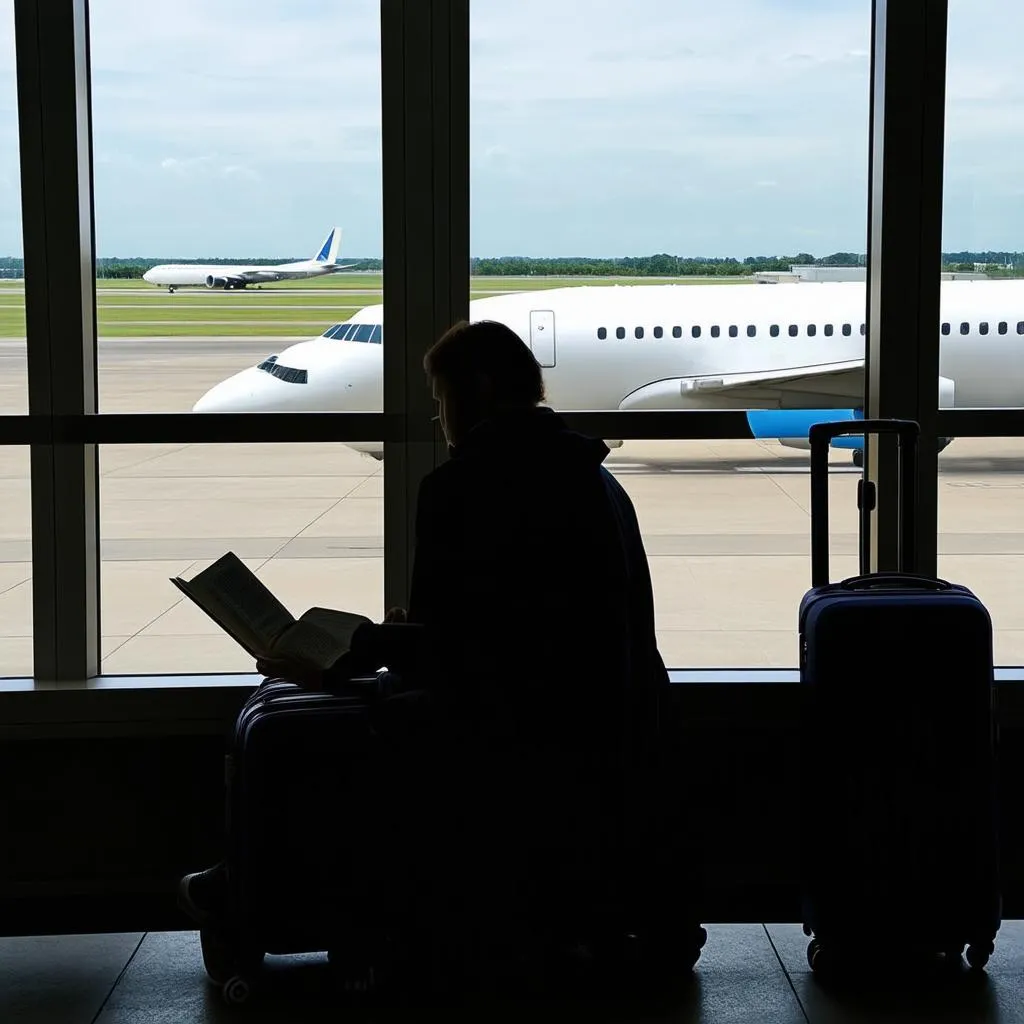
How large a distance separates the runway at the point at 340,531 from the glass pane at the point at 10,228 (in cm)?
2

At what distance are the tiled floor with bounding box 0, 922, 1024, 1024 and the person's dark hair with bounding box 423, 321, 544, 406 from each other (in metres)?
1.27

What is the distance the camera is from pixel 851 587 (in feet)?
9.52

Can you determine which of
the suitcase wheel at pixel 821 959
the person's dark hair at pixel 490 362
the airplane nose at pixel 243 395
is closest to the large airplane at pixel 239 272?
the airplane nose at pixel 243 395

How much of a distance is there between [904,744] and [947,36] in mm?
1763

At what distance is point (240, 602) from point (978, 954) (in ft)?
5.73

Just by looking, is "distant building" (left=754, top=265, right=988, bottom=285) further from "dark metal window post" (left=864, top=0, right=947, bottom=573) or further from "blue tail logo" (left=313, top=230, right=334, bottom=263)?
"blue tail logo" (left=313, top=230, right=334, bottom=263)

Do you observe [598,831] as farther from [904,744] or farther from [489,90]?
[489,90]

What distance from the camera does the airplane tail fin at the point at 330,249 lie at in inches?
124

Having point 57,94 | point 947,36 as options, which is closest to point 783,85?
point 947,36

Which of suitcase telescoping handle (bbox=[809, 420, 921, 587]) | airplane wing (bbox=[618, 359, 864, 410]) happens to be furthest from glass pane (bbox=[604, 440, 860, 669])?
suitcase telescoping handle (bbox=[809, 420, 921, 587])

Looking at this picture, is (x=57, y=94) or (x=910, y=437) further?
(x=57, y=94)

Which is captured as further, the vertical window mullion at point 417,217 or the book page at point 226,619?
the vertical window mullion at point 417,217

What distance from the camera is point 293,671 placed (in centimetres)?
264

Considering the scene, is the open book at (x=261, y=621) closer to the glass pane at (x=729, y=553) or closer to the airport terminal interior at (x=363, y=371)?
the airport terminal interior at (x=363, y=371)
